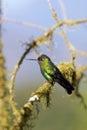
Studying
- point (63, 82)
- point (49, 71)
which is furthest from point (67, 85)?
point (49, 71)

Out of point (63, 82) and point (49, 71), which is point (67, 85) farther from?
point (49, 71)

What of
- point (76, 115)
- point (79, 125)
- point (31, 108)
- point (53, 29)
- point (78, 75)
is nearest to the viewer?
point (53, 29)

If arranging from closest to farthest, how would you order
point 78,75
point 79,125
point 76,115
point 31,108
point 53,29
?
point 53,29 → point 31,108 → point 78,75 → point 79,125 → point 76,115

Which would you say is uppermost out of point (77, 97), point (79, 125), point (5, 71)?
point (5, 71)

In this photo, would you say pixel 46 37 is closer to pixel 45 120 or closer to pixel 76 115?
pixel 45 120

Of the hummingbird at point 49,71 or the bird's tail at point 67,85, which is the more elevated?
the hummingbird at point 49,71

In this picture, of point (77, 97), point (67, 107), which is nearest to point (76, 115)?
point (67, 107)

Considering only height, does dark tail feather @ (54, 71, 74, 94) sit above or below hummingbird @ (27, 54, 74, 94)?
below

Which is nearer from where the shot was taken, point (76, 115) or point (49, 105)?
point (49, 105)

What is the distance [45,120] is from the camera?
18.6 meters

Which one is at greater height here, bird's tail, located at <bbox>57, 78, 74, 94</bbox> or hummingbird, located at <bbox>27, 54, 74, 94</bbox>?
hummingbird, located at <bbox>27, 54, 74, 94</bbox>

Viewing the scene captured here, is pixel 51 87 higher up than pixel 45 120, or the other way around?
pixel 51 87

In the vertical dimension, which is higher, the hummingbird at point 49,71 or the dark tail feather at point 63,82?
the hummingbird at point 49,71

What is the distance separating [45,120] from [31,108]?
15.2m
